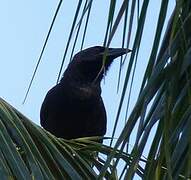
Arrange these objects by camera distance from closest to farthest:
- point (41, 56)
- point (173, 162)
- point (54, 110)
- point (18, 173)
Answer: point (173, 162) → point (41, 56) → point (18, 173) → point (54, 110)

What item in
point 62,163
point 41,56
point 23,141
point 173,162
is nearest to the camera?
point 173,162

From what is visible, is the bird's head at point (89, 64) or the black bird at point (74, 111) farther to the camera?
the bird's head at point (89, 64)

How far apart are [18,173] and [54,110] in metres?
3.69

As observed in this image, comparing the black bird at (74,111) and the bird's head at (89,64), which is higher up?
the bird's head at (89,64)

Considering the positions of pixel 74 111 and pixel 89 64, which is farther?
pixel 89 64

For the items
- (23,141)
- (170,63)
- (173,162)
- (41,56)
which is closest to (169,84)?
(170,63)

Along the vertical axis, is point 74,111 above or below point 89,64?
below

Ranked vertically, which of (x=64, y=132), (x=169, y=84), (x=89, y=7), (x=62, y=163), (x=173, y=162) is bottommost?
(x=64, y=132)

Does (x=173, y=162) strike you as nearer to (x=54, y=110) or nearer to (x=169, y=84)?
(x=169, y=84)

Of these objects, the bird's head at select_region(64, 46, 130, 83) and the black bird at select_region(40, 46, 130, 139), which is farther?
the bird's head at select_region(64, 46, 130, 83)

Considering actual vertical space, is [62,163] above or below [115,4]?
below

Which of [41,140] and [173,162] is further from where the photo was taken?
[41,140]

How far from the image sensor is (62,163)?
1.65m

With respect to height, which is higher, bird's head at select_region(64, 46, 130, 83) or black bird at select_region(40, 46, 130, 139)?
bird's head at select_region(64, 46, 130, 83)
